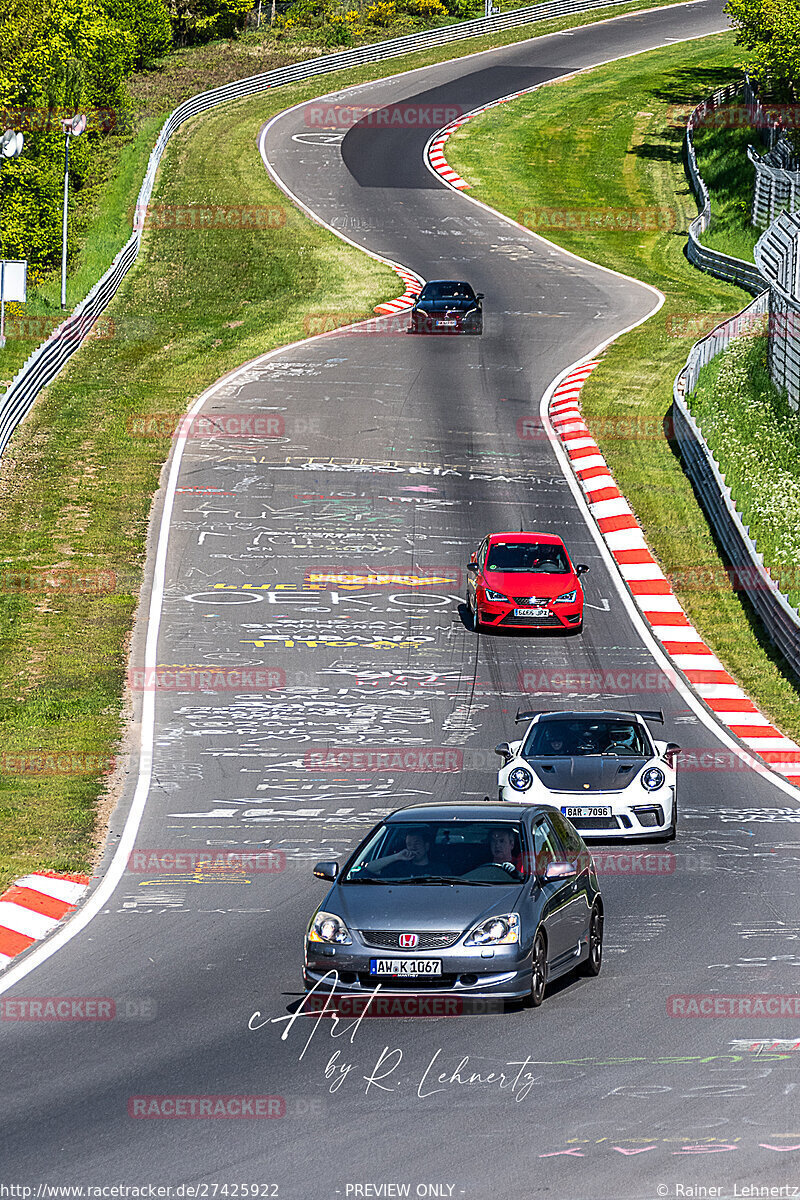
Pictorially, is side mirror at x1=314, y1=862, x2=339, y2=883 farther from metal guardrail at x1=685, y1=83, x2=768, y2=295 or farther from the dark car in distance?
metal guardrail at x1=685, y1=83, x2=768, y2=295

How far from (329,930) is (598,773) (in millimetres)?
6977

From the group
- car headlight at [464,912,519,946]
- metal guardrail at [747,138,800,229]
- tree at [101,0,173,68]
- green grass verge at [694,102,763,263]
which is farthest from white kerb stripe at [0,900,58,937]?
tree at [101,0,173,68]

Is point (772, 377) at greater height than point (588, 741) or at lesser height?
lesser

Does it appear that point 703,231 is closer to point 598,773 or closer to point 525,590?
point 525,590

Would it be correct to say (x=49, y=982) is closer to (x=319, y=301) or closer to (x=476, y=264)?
(x=319, y=301)

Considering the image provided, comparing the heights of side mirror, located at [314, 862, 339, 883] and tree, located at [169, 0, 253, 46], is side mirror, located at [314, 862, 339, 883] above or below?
below

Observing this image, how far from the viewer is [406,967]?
11.2m

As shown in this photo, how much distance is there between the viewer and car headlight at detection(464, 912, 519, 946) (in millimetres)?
11227

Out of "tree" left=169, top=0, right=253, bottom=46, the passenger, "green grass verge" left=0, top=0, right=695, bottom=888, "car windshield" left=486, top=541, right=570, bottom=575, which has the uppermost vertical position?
"tree" left=169, top=0, right=253, bottom=46

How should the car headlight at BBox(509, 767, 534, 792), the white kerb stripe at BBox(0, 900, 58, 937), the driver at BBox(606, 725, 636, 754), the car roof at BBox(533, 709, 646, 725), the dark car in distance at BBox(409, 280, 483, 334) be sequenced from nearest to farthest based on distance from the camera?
1. the white kerb stripe at BBox(0, 900, 58, 937)
2. the car headlight at BBox(509, 767, 534, 792)
3. the driver at BBox(606, 725, 636, 754)
4. the car roof at BBox(533, 709, 646, 725)
5. the dark car in distance at BBox(409, 280, 483, 334)

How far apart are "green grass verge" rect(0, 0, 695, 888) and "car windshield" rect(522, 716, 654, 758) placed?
488cm

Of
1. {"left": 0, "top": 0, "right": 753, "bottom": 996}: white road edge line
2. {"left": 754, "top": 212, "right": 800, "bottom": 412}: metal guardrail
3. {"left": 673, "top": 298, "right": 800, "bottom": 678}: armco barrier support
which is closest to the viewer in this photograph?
{"left": 0, "top": 0, "right": 753, "bottom": 996}: white road edge line

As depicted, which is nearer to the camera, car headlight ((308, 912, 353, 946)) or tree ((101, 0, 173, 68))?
car headlight ((308, 912, 353, 946))

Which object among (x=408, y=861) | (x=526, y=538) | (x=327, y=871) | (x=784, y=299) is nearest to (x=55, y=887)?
(x=327, y=871)
